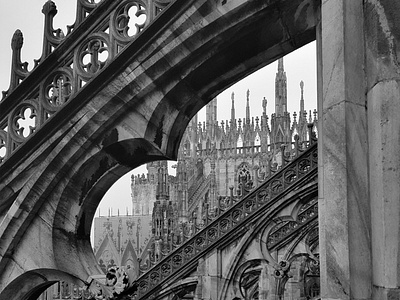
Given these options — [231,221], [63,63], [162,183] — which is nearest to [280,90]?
[162,183]

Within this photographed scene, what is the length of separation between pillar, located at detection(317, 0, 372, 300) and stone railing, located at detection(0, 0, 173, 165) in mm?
1599

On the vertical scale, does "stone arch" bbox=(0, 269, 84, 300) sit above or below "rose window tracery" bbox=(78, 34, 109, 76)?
below

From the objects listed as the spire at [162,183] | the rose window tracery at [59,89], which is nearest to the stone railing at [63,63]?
the rose window tracery at [59,89]

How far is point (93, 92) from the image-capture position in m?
4.69

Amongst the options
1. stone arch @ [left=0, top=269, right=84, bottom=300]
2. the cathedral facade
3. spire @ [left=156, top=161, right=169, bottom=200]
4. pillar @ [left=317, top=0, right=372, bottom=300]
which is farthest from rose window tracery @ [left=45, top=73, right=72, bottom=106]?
the cathedral facade

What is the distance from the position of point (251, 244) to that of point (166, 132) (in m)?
9.14

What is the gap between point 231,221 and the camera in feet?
44.8

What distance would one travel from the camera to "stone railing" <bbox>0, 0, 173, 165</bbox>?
4.71m

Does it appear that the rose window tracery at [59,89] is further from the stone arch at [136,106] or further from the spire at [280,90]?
the spire at [280,90]

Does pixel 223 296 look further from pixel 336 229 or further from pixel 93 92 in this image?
pixel 336 229

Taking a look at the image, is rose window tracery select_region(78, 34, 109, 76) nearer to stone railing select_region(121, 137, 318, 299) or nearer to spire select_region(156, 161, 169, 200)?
stone railing select_region(121, 137, 318, 299)

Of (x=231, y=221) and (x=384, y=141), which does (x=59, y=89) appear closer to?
(x=384, y=141)

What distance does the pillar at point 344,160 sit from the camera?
304 cm

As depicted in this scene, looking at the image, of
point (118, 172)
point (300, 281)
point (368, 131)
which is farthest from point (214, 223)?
point (368, 131)
